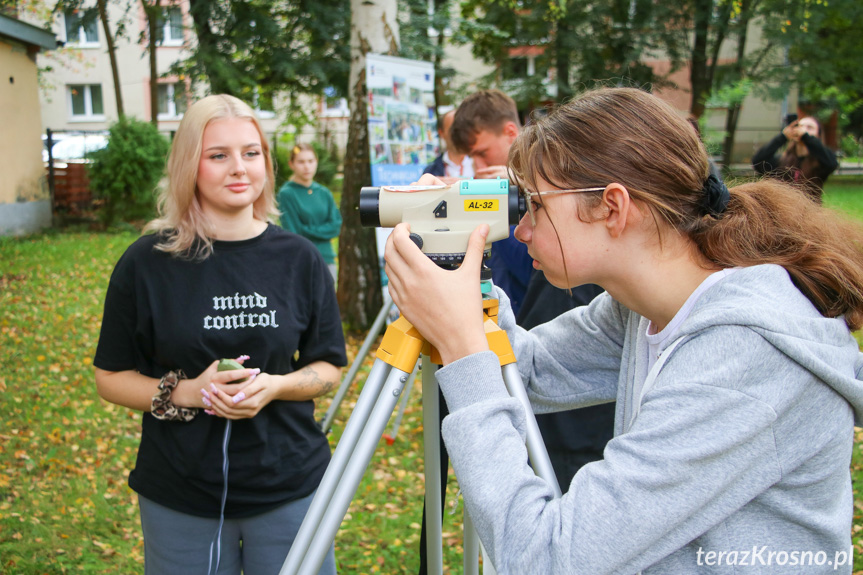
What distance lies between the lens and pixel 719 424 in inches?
41.3

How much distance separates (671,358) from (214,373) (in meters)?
1.29

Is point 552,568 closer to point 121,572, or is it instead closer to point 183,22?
point 121,572

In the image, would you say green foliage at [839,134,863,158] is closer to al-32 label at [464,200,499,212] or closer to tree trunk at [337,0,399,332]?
tree trunk at [337,0,399,332]

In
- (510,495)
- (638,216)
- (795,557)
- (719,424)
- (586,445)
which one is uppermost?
(638,216)

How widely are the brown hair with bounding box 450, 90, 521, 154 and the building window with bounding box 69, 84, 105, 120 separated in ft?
93.6

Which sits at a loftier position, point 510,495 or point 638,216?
point 638,216

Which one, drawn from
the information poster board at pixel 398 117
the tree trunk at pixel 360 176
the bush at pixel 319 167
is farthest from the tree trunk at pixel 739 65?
the information poster board at pixel 398 117

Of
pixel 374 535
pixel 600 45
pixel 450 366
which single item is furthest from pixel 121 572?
pixel 600 45

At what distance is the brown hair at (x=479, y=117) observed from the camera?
3.61 metres

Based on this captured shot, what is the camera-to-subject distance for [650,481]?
1043 millimetres

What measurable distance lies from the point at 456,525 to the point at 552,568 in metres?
3.05

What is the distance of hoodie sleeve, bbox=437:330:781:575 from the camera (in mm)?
1047

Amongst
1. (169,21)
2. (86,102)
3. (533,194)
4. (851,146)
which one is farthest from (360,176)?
(86,102)

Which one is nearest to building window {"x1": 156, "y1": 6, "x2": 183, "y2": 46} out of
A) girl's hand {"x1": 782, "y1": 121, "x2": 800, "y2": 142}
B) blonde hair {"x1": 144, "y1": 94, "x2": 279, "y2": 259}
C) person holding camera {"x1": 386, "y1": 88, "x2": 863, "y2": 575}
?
girl's hand {"x1": 782, "y1": 121, "x2": 800, "y2": 142}
